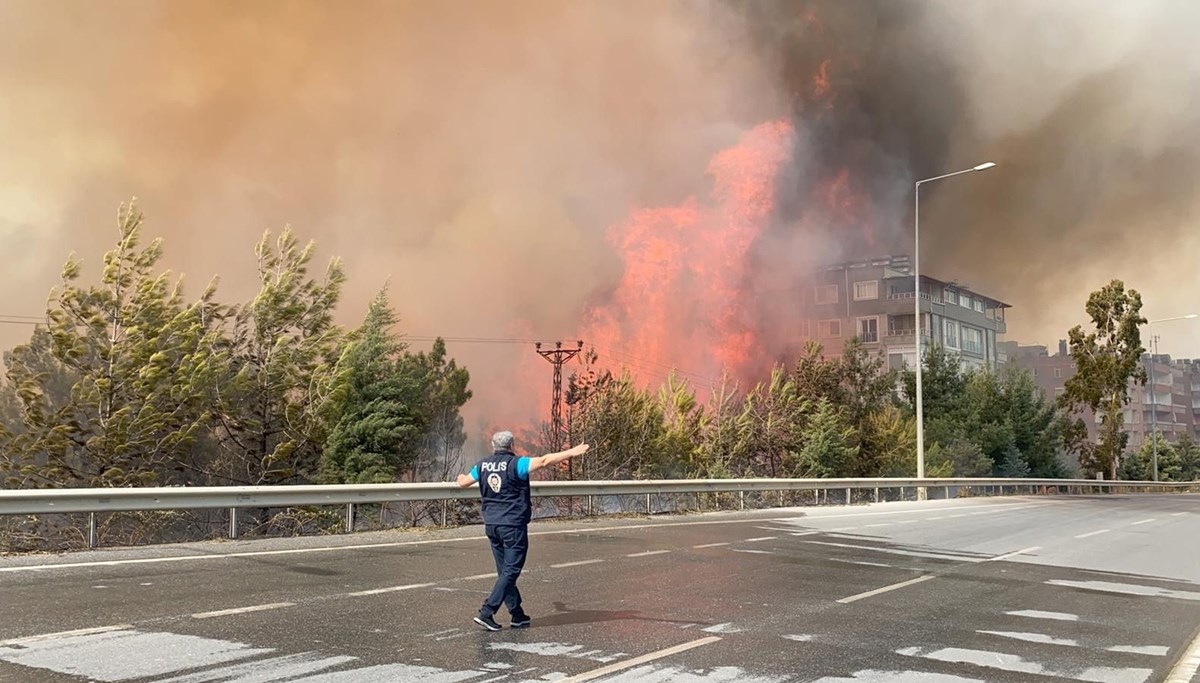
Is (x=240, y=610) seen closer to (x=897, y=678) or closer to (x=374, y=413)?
(x=897, y=678)

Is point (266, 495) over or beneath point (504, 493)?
beneath

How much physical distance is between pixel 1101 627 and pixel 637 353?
45.5m

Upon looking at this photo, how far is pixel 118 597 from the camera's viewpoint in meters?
8.12

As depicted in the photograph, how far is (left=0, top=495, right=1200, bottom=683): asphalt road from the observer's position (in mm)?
5965

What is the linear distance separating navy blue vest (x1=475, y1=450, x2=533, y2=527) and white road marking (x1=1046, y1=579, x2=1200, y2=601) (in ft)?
23.2

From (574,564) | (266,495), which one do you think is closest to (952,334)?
(574,564)

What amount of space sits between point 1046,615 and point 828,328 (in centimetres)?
7529

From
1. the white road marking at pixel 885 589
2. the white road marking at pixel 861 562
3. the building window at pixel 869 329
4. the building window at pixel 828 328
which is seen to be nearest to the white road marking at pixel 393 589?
the white road marking at pixel 885 589

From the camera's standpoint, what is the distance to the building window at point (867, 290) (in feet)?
265

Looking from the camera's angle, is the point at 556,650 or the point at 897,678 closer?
the point at 897,678

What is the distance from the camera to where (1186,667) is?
679 centimetres

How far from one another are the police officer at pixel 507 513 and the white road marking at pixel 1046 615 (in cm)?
457

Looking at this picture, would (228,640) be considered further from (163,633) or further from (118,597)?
(118,597)

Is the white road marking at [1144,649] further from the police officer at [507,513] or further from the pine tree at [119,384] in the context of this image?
the pine tree at [119,384]
